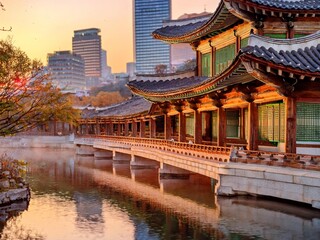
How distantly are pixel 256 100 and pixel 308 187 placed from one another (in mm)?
6283

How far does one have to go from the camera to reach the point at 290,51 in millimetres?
20328

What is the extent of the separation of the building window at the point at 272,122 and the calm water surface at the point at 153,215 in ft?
12.8

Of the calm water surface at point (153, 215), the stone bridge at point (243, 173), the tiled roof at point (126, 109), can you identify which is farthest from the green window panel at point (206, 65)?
the tiled roof at point (126, 109)

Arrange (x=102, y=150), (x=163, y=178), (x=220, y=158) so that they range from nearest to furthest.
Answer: (x=220, y=158), (x=163, y=178), (x=102, y=150)

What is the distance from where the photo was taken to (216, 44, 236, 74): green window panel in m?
28.8

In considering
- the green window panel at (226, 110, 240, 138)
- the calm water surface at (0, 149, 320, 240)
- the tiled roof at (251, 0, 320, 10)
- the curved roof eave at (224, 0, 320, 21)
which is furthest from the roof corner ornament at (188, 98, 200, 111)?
the tiled roof at (251, 0, 320, 10)

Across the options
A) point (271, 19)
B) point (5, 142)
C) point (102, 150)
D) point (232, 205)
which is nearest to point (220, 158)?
point (232, 205)

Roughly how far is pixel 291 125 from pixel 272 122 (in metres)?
3.69

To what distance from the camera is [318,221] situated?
17484mm

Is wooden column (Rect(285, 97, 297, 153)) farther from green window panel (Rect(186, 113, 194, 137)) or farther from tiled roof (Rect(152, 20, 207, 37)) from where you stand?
tiled roof (Rect(152, 20, 207, 37))

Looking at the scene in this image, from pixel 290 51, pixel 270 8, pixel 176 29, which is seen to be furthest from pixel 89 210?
pixel 176 29

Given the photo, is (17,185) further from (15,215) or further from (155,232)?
(155,232)

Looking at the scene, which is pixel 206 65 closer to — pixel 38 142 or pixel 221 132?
pixel 221 132

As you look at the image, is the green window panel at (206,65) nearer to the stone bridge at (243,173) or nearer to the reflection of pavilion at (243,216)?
the stone bridge at (243,173)
